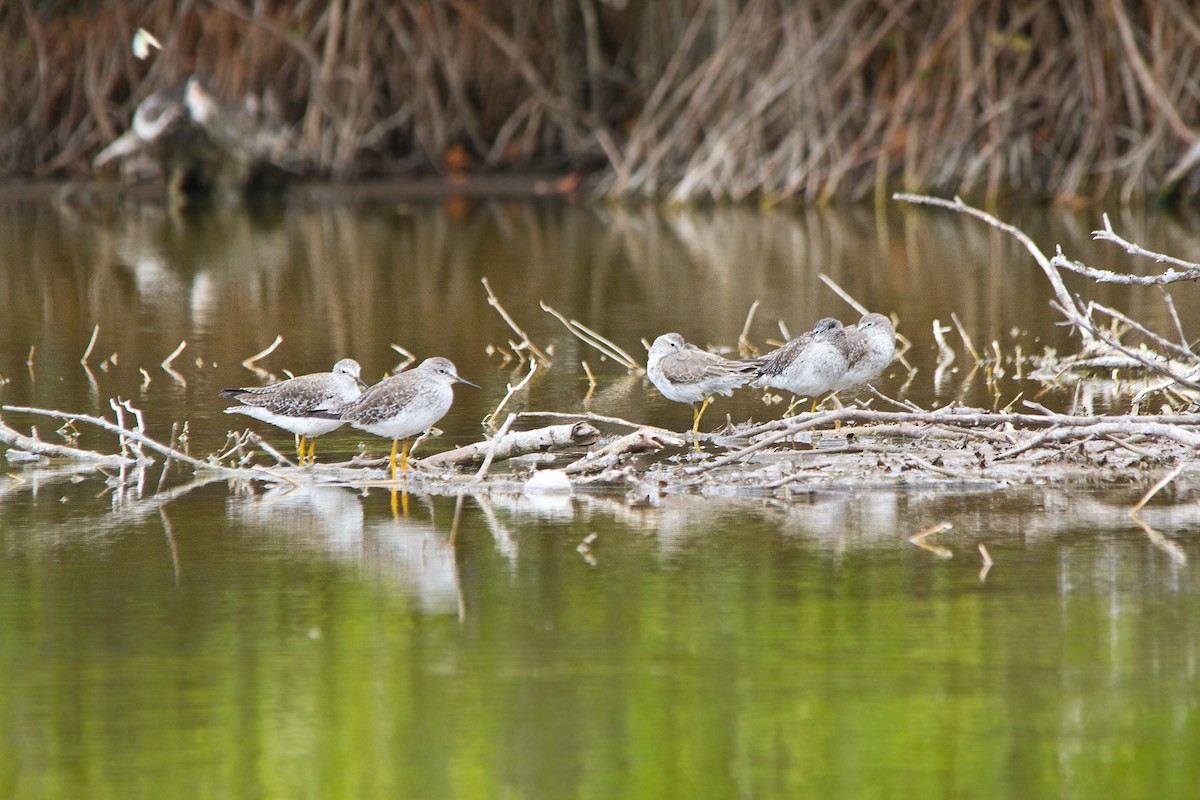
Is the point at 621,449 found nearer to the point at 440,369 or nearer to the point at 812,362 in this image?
the point at 440,369

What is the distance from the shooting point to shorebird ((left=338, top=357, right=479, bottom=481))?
6.59m

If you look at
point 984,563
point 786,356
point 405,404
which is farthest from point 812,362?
point 984,563

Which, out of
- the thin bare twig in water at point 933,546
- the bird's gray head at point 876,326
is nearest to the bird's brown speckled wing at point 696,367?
the bird's gray head at point 876,326

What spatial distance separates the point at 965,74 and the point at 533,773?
17190 mm

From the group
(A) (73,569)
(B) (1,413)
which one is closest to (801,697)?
(A) (73,569)

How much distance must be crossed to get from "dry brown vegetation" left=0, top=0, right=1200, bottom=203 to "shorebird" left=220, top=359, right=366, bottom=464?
1360 centimetres

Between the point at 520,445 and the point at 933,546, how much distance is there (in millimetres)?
1900

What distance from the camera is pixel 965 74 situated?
65.4ft

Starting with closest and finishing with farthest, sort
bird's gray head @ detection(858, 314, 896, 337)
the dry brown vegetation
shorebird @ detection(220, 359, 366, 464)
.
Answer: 1. shorebird @ detection(220, 359, 366, 464)
2. bird's gray head @ detection(858, 314, 896, 337)
3. the dry brown vegetation

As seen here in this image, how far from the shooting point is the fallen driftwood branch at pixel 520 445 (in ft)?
22.1

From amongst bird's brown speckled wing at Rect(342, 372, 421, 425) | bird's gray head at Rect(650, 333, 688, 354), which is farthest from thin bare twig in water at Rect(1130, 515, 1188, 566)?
bird's brown speckled wing at Rect(342, 372, 421, 425)

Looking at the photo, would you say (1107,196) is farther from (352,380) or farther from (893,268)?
(352,380)

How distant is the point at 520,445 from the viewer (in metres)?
6.85

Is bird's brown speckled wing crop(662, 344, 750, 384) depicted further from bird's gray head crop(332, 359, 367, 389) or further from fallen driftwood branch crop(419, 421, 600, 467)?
bird's gray head crop(332, 359, 367, 389)
